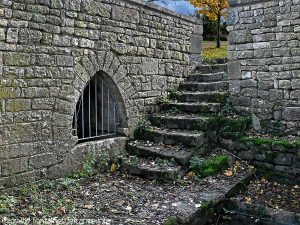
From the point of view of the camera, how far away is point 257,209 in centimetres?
490

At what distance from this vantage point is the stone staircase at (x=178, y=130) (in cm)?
576

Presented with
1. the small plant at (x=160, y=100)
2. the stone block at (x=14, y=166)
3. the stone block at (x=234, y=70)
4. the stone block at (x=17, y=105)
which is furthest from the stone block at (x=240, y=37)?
the stone block at (x=14, y=166)

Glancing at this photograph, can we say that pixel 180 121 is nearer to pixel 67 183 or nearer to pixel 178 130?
pixel 178 130

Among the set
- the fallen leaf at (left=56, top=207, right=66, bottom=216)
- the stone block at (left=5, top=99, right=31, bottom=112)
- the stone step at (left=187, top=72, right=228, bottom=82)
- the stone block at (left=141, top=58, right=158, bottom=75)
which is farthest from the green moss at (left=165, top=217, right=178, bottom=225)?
the stone step at (left=187, top=72, right=228, bottom=82)

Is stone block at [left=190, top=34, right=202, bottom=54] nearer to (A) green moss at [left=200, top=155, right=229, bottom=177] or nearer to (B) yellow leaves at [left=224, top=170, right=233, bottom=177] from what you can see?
(A) green moss at [left=200, top=155, right=229, bottom=177]

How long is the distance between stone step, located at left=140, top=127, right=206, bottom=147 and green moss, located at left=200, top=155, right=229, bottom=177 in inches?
15.0

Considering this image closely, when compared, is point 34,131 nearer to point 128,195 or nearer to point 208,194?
point 128,195

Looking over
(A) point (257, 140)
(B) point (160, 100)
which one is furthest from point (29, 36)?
(A) point (257, 140)

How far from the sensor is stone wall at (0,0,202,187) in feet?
15.4

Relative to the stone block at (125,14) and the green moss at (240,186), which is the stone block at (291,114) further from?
the stone block at (125,14)

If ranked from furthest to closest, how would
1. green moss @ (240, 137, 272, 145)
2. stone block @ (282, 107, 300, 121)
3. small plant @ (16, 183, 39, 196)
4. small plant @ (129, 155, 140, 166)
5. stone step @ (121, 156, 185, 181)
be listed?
stone block @ (282, 107, 300, 121), green moss @ (240, 137, 272, 145), small plant @ (129, 155, 140, 166), stone step @ (121, 156, 185, 181), small plant @ (16, 183, 39, 196)

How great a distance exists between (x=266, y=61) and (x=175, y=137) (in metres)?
2.22

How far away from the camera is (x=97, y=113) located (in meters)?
6.71

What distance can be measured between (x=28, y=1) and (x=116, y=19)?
1.75 m
